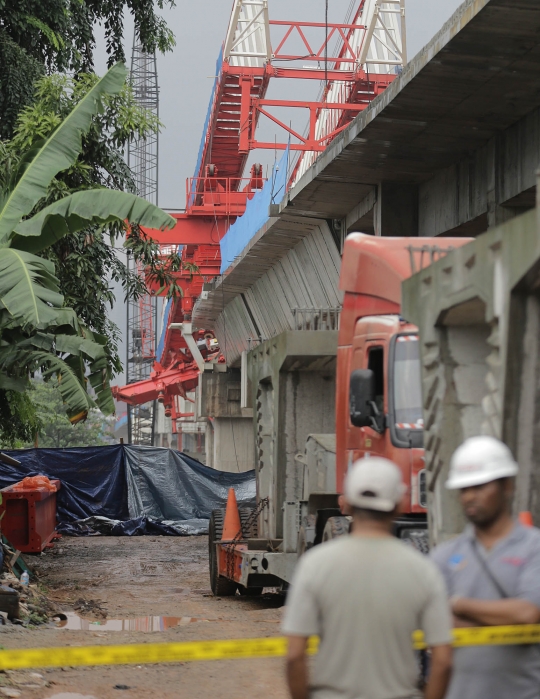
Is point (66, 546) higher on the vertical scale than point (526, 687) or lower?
lower

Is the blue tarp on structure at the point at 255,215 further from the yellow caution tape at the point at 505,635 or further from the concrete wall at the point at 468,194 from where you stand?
the yellow caution tape at the point at 505,635

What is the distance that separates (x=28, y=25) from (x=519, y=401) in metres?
17.0

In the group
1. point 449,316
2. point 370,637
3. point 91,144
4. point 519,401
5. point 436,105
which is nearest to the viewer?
point 370,637

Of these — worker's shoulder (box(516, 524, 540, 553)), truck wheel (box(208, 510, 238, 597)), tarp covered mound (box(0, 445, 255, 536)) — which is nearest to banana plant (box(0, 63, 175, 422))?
truck wheel (box(208, 510, 238, 597))

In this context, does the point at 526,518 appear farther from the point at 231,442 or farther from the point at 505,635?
the point at 231,442

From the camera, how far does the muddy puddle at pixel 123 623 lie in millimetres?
13383

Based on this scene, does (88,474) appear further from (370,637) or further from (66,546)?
(370,637)

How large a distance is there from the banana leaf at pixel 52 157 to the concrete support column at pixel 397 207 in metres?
5.58

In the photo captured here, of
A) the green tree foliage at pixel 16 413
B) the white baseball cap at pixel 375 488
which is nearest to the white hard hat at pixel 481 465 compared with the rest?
the white baseball cap at pixel 375 488

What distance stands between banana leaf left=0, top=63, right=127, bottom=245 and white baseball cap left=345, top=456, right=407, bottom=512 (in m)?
11.2

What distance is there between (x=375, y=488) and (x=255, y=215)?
23.5 metres

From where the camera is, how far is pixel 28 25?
2061 cm

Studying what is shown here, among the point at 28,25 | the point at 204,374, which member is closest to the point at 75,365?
the point at 28,25

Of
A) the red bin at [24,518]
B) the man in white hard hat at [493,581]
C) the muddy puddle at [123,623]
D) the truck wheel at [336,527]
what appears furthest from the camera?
the red bin at [24,518]
